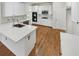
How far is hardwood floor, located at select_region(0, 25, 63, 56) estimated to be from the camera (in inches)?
44.4

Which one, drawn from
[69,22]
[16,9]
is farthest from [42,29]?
[16,9]

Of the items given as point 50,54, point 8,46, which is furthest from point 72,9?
point 8,46

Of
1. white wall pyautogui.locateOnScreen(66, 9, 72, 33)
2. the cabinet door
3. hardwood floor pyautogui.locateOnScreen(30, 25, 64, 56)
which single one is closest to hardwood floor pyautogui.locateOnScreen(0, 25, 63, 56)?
hardwood floor pyautogui.locateOnScreen(30, 25, 64, 56)

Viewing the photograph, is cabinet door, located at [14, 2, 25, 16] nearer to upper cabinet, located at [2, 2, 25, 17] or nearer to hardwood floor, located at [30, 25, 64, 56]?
upper cabinet, located at [2, 2, 25, 17]

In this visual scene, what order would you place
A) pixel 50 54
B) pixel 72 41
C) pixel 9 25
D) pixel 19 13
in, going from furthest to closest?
pixel 9 25 → pixel 19 13 → pixel 50 54 → pixel 72 41

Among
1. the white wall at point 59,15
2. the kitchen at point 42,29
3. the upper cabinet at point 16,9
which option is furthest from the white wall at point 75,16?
the upper cabinet at point 16,9

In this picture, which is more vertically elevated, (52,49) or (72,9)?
(72,9)

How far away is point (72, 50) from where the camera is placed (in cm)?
105

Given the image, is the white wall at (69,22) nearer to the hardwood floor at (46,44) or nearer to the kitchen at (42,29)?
the kitchen at (42,29)

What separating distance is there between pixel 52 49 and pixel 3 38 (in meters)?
0.66

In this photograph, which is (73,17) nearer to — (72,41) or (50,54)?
(72,41)

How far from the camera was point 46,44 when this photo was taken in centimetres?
118

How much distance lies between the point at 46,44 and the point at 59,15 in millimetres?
410

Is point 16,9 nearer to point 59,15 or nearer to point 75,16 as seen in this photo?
point 59,15
